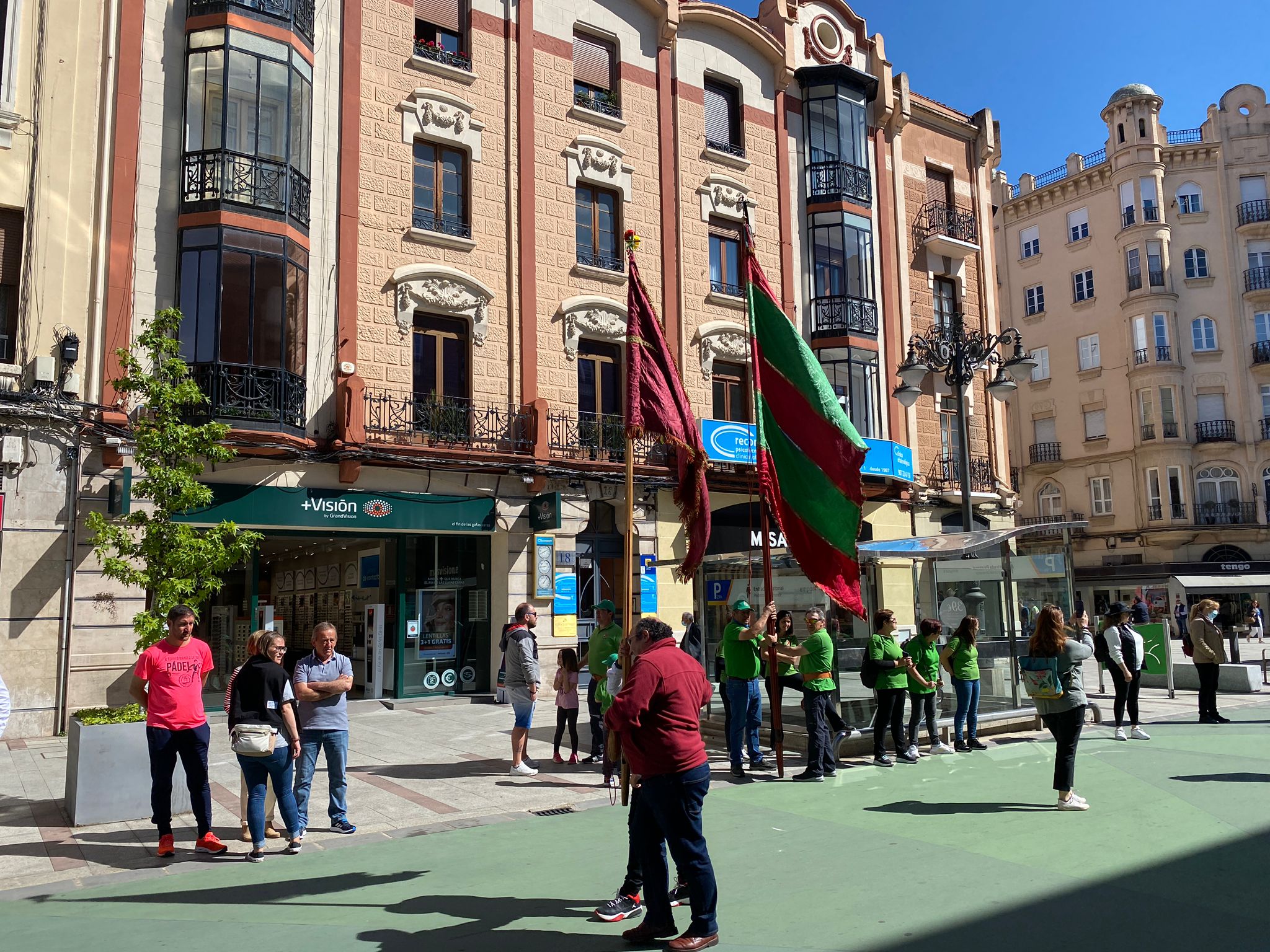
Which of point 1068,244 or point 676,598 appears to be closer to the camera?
point 676,598

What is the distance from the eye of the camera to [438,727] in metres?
15.5

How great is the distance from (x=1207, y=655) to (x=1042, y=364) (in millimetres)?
37480

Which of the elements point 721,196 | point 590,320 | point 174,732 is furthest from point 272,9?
point 174,732

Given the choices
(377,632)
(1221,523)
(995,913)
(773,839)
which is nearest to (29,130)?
(377,632)

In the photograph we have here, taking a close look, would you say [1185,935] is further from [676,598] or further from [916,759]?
[676,598]

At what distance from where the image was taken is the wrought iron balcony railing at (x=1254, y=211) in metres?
44.9

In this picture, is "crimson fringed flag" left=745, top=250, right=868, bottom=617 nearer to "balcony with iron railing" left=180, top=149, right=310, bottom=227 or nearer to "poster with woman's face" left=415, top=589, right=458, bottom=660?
"balcony with iron railing" left=180, top=149, right=310, bottom=227

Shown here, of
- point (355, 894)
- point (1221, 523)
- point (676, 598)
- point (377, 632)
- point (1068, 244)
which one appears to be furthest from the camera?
point (1068, 244)

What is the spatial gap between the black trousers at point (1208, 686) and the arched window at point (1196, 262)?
37.1 meters

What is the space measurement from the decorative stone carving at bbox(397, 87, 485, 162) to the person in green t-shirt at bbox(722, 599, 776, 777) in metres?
12.9

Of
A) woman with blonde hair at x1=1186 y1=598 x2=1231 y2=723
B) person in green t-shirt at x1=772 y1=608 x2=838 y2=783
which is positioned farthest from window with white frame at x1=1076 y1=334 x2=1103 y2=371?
person in green t-shirt at x1=772 y1=608 x2=838 y2=783

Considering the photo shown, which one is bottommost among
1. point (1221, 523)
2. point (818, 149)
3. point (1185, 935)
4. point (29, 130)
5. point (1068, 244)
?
point (1185, 935)

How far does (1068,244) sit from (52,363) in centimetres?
4610

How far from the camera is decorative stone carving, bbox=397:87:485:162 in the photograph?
19438mm
